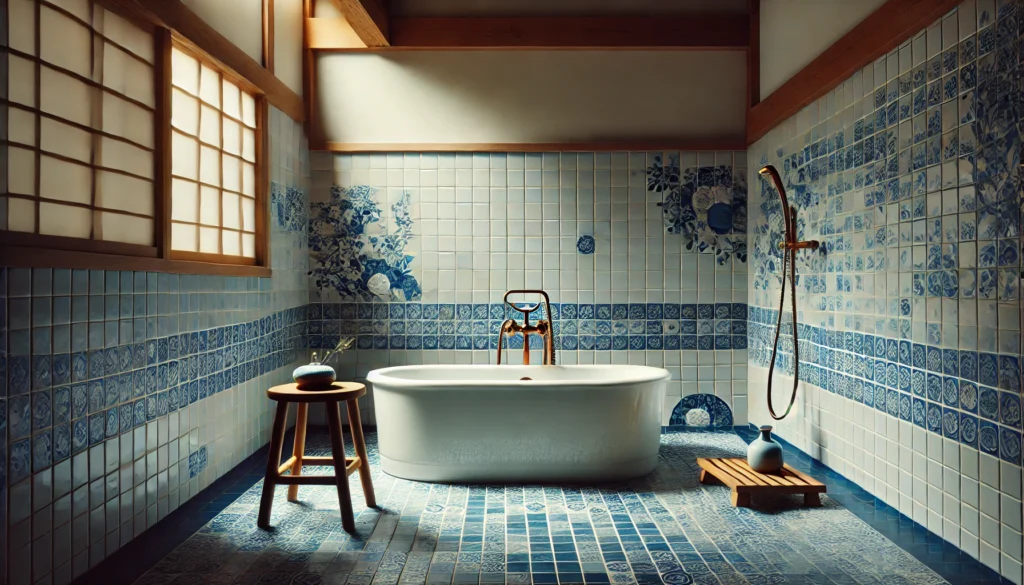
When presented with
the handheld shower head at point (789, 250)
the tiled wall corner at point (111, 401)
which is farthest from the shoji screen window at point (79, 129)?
the handheld shower head at point (789, 250)

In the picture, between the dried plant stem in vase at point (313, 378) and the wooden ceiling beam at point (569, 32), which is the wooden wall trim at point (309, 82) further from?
the dried plant stem in vase at point (313, 378)

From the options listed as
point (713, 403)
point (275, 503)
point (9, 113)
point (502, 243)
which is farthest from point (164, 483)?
point (713, 403)

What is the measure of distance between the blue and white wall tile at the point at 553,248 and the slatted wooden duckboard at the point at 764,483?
4.27ft

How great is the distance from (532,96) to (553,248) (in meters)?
0.91

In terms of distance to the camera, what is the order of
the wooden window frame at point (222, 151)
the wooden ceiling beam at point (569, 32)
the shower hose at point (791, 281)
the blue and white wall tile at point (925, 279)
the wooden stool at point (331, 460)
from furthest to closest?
1. the wooden ceiling beam at point (569, 32)
2. the shower hose at point (791, 281)
3. the wooden window frame at point (222, 151)
4. the wooden stool at point (331, 460)
5. the blue and white wall tile at point (925, 279)

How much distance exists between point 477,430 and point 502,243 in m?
1.46

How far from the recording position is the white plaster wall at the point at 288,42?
3885mm

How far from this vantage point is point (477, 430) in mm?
3164

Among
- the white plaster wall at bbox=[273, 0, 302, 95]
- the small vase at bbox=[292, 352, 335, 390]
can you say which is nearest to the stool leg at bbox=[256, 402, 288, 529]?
the small vase at bbox=[292, 352, 335, 390]

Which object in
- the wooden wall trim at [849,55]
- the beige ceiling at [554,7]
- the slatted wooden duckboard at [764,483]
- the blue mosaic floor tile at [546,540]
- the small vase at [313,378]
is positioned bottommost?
the blue mosaic floor tile at [546,540]

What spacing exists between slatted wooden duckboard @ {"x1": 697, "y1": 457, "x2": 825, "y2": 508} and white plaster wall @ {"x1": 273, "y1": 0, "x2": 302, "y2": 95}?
9.82 ft

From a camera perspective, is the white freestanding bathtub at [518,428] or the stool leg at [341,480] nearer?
the stool leg at [341,480]

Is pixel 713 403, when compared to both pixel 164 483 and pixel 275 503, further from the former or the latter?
pixel 164 483

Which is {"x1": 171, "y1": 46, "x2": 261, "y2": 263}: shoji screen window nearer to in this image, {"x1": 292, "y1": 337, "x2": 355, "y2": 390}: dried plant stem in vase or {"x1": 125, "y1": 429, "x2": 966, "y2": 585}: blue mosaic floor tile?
{"x1": 292, "y1": 337, "x2": 355, "y2": 390}: dried plant stem in vase
